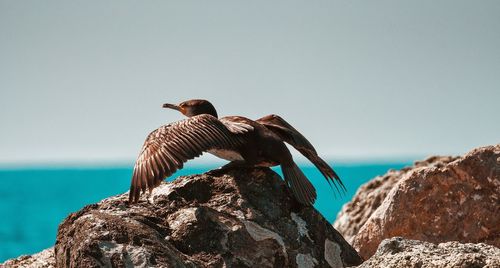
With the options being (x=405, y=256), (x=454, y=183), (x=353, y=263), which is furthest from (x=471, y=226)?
(x=405, y=256)

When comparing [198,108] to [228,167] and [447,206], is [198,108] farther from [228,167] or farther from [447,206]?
[447,206]

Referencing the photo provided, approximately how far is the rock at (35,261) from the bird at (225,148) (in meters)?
1.08

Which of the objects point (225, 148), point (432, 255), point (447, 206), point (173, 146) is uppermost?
point (173, 146)

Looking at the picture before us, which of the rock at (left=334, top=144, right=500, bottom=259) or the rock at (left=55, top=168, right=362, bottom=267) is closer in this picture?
the rock at (left=55, top=168, right=362, bottom=267)

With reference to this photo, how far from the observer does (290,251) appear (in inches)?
256

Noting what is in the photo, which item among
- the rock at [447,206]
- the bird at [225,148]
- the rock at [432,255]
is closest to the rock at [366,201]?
the rock at [447,206]

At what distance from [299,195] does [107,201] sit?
1605 mm

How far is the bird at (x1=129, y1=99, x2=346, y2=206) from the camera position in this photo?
6.92 meters

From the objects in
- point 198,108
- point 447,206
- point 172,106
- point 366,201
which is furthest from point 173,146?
point 366,201

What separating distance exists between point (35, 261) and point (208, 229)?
6.17 feet

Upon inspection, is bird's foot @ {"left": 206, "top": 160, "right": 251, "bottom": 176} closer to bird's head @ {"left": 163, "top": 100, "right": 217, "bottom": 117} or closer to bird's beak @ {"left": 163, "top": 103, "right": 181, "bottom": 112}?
bird's head @ {"left": 163, "top": 100, "right": 217, "bottom": 117}

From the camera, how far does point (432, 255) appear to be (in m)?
5.25

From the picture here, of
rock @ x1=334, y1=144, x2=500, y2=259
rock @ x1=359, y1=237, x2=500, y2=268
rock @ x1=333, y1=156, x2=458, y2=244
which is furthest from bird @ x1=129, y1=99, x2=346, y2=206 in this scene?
rock @ x1=333, y1=156, x2=458, y2=244

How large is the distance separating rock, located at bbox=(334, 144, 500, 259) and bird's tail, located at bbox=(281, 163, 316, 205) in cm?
100
